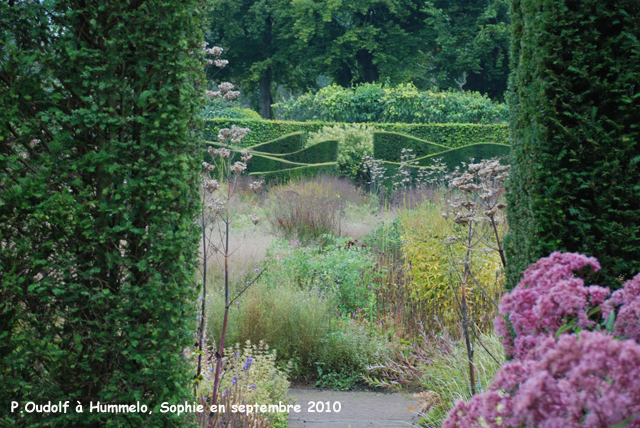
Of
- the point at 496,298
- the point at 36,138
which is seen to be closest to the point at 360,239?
the point at 496,298

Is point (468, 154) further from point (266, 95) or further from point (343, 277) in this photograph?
point (266, 95)

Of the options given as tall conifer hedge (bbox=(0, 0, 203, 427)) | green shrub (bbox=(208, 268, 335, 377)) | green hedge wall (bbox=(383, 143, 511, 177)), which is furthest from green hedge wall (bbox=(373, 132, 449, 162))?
tall conifer hedge (bbox=(0, 0, 203, 427))

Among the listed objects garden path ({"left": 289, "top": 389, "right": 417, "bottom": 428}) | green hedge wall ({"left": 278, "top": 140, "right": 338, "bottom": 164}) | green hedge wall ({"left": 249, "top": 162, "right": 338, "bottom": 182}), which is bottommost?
garden path ({"left": 289, "top": 389, "right": 417, "bottom": 428})

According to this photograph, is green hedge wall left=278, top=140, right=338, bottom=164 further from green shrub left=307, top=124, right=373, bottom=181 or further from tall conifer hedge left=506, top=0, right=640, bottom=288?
tall conifer hedge left=506, top=0, right=640, bottom=288

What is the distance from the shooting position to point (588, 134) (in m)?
2.62

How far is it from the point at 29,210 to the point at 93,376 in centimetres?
85

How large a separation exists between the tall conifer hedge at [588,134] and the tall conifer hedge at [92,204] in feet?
6.19

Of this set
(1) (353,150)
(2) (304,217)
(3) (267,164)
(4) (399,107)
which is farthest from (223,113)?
(2) (304,217)

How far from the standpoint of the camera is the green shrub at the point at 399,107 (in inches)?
910

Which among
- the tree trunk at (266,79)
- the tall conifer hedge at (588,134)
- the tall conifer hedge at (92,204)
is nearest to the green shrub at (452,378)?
the tall conifer hedge at (588,134)

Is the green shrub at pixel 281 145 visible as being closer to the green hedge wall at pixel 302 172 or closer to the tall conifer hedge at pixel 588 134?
the green hedge wall at pixel 302 172

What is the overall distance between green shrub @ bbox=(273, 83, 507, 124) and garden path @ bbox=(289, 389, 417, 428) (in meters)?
19.5

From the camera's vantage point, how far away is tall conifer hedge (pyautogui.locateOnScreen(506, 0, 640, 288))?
2.60 metres

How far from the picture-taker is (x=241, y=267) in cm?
639
